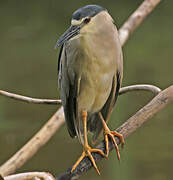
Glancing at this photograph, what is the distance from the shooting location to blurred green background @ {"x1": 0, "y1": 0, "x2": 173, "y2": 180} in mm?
3227

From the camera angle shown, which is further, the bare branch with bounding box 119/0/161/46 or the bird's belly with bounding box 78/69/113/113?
the bare branch with bounding box 119/0/161/46

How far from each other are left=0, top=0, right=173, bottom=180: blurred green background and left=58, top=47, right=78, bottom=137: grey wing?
1.36 metres

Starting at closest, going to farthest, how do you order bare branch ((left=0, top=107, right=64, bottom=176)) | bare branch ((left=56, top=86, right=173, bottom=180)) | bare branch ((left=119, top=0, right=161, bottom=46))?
bare branch ((left=56, top=86, right=173, bottom=180))
bare branch ((left=0, top=107, right=64, bottom=176))
bare branch ((left=119, top=0, right=161, bottom=46))

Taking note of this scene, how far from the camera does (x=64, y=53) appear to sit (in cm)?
172

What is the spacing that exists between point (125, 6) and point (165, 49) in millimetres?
1334

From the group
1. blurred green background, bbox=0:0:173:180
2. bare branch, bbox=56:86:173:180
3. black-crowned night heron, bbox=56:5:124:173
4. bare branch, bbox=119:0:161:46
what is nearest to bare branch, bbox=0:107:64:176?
black-crowned night heron, bbox=56:5:124:173

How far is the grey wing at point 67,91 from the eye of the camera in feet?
5.70

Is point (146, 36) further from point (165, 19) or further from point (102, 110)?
→ point (102, 110)

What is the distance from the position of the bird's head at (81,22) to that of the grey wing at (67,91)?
0.17 metres

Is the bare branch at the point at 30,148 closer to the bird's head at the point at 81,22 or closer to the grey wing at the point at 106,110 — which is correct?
the grey wing at the point at 106,110

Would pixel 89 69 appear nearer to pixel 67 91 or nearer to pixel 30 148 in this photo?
pixel 67 91

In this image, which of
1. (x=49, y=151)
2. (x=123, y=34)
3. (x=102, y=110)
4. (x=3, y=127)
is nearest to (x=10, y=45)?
(x=3, y=127)

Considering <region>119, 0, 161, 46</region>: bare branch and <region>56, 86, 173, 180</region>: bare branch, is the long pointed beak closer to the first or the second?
<region>56, 86, 173, 180</region>: bare branch

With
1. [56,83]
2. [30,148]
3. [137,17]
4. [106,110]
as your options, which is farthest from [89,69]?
[56,83]
